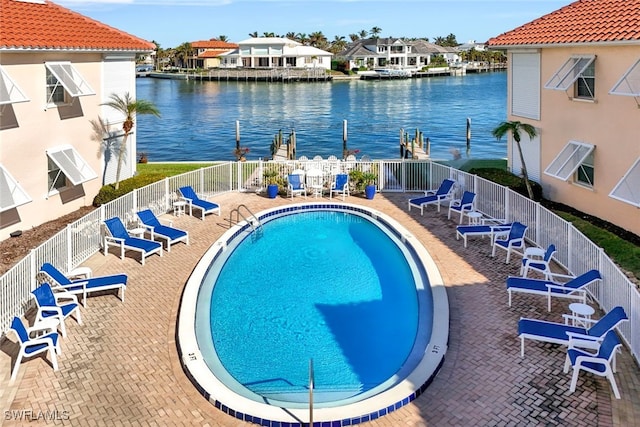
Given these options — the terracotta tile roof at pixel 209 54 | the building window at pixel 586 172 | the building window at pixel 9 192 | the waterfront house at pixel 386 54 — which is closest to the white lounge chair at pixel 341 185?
the building window at pixel 586 172

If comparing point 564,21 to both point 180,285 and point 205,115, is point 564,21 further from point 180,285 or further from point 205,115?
point 205,115

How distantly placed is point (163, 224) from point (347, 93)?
89.8 m

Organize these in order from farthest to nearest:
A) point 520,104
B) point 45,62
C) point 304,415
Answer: point 520,104, point 45,62, point 304,415

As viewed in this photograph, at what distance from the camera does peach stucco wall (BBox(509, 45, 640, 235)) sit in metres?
16.7

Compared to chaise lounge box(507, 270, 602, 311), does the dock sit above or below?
above

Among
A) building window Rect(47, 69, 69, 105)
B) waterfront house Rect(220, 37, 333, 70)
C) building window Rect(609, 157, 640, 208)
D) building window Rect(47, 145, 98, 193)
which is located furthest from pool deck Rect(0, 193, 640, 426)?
waterfront house Rect(220, 37, 333, 70)

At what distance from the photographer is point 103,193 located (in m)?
21.1

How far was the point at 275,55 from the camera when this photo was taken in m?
128

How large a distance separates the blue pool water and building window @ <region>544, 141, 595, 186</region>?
606 centimetres

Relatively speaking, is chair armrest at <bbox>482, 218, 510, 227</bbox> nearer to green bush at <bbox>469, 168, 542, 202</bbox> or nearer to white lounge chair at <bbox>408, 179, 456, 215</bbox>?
white lounge chair at <bbox>408, 179, 456, 215</bbox>

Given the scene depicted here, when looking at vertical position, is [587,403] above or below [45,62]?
below

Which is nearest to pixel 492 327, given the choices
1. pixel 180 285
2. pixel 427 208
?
pixel 180 285

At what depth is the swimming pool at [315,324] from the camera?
9.79 meters

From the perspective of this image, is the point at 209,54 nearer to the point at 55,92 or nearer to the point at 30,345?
the point at 55,92
